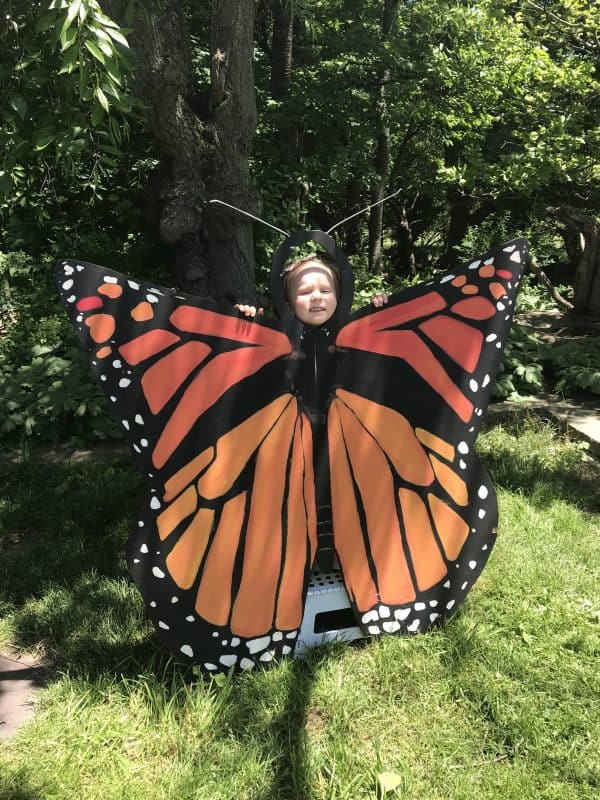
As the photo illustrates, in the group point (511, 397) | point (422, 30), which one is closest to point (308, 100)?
point (422, 30)

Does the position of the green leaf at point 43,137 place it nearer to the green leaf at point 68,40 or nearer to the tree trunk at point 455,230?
the green leaf at point 68,40

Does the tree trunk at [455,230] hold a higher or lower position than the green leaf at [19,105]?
higher

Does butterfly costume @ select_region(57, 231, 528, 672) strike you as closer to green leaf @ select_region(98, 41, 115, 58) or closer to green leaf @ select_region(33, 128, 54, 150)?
green leaf @ select_region(33, 128, 54, 150)

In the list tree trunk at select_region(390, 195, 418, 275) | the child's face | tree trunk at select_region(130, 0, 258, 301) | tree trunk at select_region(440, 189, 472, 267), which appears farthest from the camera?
tree trunk at select_region(390, 195, 418, 275)

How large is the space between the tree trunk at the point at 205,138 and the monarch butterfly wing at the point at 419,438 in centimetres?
221

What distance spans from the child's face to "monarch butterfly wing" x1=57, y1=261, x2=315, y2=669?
0.49 feet

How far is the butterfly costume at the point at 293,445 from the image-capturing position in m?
2.07

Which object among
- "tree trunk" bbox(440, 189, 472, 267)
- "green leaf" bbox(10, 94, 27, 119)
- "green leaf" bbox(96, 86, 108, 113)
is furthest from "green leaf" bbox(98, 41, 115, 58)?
"tree trunk" bbox(440, 189, 472, 267)

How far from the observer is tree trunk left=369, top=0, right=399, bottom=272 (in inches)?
280

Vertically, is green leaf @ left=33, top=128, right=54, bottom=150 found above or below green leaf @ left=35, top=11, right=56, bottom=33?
below

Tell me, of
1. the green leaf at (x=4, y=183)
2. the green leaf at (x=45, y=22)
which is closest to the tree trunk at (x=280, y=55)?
the green leaf at (x=4, y=183)

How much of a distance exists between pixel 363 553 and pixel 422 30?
22.8 ft

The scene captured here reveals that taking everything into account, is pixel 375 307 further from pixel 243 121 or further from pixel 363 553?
pixel 243 121

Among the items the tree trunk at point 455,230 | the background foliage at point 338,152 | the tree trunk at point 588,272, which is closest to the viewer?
→ the background foliage at point 338,152
